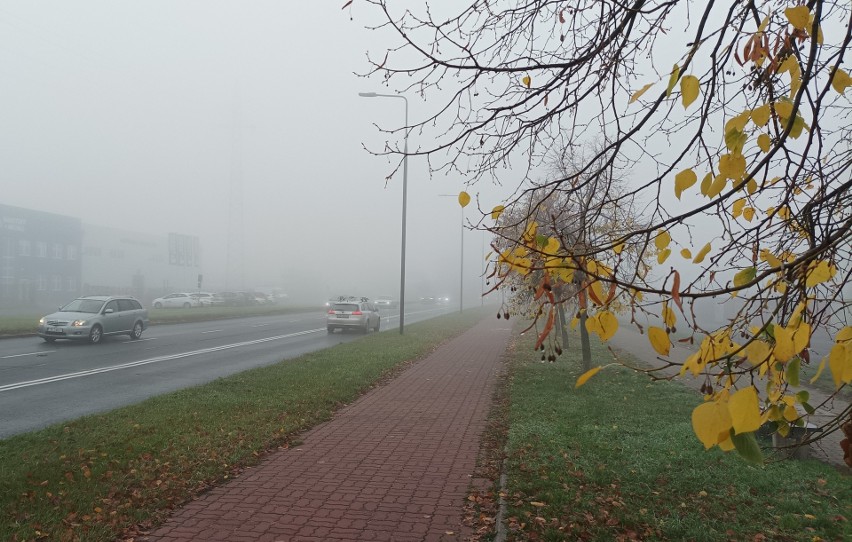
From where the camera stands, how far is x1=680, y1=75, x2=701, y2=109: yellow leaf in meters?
1.84

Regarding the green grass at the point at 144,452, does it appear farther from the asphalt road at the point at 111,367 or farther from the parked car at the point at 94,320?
the parked car at the point at 94,320

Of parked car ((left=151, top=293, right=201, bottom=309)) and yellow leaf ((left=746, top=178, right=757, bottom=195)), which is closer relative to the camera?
yellow leaf ((left=746, top=178, right=757, bottom=195))

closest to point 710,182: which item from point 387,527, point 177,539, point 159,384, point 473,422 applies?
point 387,527

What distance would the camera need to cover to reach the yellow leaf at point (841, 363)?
1460 millimetres

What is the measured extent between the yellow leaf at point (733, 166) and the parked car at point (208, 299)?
51.9 metres

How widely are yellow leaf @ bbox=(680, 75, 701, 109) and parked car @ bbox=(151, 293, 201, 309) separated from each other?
2034 inches

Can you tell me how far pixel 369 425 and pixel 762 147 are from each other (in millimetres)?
6886

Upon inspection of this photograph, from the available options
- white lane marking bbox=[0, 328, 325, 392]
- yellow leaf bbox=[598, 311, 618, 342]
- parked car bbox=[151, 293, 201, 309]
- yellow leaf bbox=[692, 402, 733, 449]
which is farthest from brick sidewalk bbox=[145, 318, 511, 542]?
parked car bbox=[151, 293, 201, 309]

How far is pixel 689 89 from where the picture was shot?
6.09ft

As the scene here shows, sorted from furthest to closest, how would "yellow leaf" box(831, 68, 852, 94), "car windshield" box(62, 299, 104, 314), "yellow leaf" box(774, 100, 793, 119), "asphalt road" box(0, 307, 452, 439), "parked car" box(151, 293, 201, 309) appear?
"parked car" box(151, 293, 201, 309), "car windshield" box(62, 299, 104, 314), "asphalt road" box(0, 307, 452, 439), "yellow leaf" box(831, 68, 852, 94), "yellow leaf" box(774, 100, 793, 119)

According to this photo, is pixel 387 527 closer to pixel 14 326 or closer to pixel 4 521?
pixel 4 521

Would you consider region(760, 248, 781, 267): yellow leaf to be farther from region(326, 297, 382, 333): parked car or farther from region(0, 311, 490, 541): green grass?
region(326, 297, 382, 333): parked car

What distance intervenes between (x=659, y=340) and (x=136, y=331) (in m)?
22.3

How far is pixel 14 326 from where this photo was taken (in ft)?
70.0
